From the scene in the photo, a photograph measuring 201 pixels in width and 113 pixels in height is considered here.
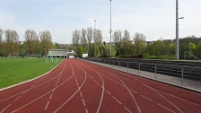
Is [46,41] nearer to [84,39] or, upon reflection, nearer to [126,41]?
[84,39]

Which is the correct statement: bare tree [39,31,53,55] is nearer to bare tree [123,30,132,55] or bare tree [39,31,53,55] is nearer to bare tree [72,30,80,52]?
bare tree [72,30,80,52]

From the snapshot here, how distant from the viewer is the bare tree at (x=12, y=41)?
132 m

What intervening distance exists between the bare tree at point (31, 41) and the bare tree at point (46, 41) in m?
3.19

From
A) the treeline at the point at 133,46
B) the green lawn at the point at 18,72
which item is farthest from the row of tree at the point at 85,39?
the green lawn at the point at 18,72

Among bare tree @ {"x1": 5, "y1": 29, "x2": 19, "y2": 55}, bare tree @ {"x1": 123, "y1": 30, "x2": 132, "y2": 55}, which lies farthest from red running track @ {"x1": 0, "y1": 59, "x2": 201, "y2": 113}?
bare tree @ {"x1": 5, "y1": 29, "x2": 19, "y2": 55}

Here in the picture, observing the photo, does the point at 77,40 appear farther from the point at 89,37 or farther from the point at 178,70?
the point at 178,70

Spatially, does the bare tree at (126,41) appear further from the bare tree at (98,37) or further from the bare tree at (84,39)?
the bare tree at (84,39)

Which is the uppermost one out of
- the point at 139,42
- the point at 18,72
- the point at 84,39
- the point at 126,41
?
the point at 84,39

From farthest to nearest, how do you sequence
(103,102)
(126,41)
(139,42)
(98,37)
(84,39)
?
(84,39) → (98,37) → (126,41) → (139,42) → (103,102)

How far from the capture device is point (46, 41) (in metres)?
142

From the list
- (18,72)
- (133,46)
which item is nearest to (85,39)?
(133,46)

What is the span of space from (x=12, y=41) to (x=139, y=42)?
2574 inches

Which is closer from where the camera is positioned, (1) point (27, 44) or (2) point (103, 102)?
(2) point (103, 102)

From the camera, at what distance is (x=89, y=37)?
440 feet
